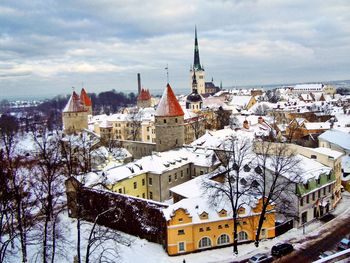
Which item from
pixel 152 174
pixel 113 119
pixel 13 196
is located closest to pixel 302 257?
pixel 152 174

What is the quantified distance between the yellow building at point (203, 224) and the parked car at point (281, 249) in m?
2.79

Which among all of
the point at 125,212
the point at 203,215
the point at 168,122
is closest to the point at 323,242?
the point at 203,215

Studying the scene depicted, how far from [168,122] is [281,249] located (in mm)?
24775

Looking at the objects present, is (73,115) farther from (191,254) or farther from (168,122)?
(191,254)

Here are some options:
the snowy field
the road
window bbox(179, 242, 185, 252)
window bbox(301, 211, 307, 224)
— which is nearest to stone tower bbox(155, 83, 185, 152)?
the snowy field

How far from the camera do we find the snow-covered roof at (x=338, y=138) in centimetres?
5185

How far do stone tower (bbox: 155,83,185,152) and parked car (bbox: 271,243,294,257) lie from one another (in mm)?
23500

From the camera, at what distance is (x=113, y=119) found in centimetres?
8794

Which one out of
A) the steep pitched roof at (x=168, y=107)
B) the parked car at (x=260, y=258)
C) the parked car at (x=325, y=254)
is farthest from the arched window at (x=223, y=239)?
the steep pitched roof at (x=168, y=107)

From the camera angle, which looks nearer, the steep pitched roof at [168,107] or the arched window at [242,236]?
the arched window at [242,236]

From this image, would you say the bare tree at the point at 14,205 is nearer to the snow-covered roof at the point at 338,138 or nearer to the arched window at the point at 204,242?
the arched window at the point at 204,242

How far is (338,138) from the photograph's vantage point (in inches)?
2142

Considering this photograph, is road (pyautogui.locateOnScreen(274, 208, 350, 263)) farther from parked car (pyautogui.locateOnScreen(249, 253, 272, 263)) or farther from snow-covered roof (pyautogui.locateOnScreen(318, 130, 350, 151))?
snow-covered roof (pyautogui.locateOnScreen(318, 130, 350, 151))

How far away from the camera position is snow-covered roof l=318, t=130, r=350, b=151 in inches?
2041
